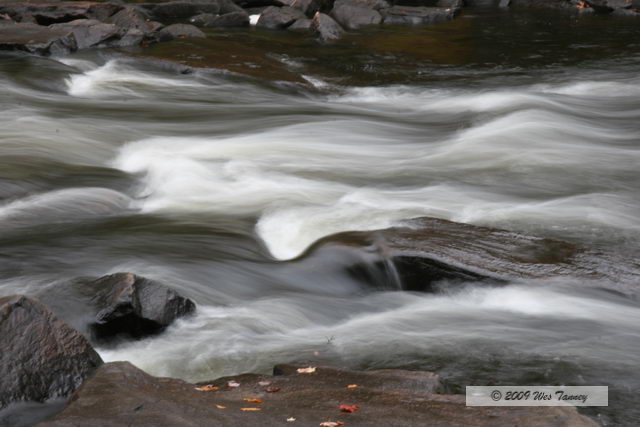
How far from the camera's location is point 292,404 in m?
3.81

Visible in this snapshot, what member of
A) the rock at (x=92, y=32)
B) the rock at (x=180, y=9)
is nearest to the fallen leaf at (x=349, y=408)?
the rock at (x=92, y=32)

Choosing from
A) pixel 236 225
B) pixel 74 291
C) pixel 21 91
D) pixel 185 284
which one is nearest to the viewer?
pixel 74 291

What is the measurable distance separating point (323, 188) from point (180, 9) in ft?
43.8

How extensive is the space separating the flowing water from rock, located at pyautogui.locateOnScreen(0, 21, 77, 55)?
1.50ft

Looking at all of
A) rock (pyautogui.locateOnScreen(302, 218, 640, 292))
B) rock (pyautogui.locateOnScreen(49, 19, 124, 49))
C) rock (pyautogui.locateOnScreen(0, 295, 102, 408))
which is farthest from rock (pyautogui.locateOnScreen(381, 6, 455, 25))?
rock (pyautogui.locateOnScreen(0, 295, 102, 408))

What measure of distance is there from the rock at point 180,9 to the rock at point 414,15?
4.17m

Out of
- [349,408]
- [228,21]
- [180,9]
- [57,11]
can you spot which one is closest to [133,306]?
[349,408]

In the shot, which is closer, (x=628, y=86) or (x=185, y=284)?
(x=185, y=284)

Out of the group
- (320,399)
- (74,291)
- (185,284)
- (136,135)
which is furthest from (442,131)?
(320,399)

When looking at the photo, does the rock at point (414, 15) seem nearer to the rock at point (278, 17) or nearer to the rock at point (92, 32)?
the rock at point (278, 17)

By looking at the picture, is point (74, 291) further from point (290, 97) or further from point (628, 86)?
point (628, 86)

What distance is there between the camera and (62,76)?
12500 millimetres

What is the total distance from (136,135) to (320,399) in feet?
22.1

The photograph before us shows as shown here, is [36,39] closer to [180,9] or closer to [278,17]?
[278,17]
